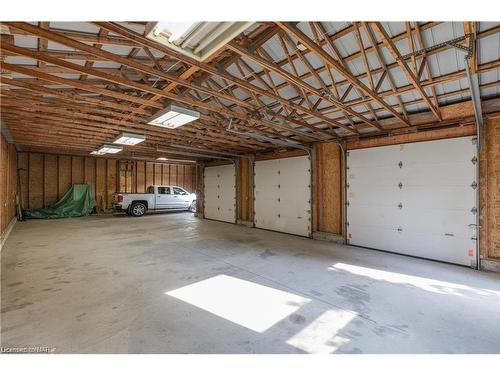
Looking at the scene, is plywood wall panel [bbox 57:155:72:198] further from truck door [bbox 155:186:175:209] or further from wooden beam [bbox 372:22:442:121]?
wooden beam [bbox 372:22:442:121]

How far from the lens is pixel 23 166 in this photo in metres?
10.6

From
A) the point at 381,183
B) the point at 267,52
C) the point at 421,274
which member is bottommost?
the point at 421,274

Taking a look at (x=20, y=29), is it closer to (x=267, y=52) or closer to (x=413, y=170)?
(x=267, y=52)

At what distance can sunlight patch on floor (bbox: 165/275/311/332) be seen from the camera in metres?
2.65

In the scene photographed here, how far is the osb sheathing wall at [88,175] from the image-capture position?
35.3ft

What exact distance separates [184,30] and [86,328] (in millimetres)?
2933

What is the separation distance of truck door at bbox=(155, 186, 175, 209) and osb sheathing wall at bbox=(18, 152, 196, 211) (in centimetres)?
221

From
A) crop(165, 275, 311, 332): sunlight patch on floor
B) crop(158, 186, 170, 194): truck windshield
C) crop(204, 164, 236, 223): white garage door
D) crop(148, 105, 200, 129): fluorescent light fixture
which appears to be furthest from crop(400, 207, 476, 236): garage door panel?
crop(158, 186, 170, 194): truck windshield

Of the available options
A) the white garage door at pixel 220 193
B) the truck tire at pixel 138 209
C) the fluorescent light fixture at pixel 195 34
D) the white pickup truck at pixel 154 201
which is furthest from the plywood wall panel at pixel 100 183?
the fluorescent light fixture at pixel 195 34

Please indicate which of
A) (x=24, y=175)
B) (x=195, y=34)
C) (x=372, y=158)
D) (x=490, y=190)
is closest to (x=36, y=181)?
(x=24, y=175)

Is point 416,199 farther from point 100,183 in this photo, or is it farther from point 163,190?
point 100,183

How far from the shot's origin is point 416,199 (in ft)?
17.3

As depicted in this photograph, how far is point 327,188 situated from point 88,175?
12.0m
